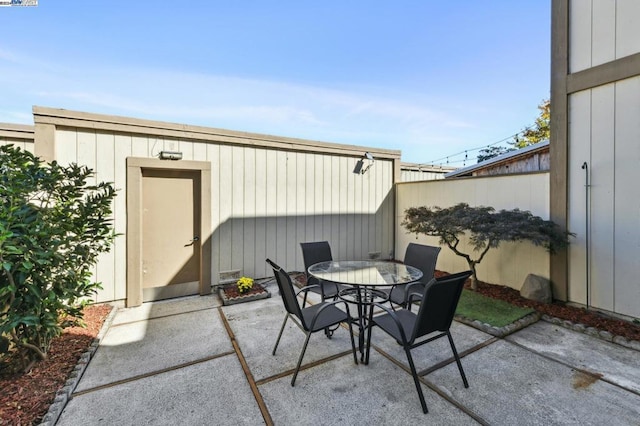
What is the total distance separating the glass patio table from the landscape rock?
7.23 ft

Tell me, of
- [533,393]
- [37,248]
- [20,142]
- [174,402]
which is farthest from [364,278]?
[20,142]

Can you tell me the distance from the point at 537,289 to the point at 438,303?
304 centimetres

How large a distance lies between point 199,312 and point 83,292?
1477 millimetres

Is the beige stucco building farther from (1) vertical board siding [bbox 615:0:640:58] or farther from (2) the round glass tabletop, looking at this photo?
(2) the round glass tabletop

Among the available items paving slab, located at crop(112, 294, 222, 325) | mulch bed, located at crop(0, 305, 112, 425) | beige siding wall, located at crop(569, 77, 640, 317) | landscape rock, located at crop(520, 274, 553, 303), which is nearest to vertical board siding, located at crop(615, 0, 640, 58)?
beige siding wall, located at crop(569, 77, 640, 317)

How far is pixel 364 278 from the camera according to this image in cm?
270

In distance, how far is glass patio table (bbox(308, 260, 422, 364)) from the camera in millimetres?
2484

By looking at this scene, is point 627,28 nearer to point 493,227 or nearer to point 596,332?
point 493,227

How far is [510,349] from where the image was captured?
2.68 metres

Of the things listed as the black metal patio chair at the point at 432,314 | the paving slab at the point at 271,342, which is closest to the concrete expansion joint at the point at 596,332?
the black metal patio chair at the point at 432,314

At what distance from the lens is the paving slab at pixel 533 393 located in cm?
178

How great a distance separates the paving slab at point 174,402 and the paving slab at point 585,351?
9.45 ft

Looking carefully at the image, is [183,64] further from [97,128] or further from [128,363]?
[128,363]

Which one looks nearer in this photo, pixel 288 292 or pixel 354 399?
pixel 354 399
